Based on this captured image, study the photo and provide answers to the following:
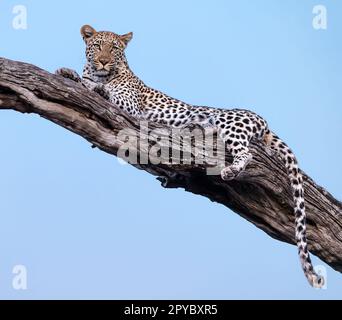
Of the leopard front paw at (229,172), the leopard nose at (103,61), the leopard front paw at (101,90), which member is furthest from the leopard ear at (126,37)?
the leopard front paw at (229,172)

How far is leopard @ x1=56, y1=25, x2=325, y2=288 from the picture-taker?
38.3ft

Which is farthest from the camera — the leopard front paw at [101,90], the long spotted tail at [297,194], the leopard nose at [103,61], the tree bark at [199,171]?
the leopard nose at [103,61]

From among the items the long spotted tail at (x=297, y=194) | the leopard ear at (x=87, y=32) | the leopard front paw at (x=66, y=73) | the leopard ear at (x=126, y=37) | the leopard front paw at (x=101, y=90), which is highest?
the leopard ear at (x=87, y=32)

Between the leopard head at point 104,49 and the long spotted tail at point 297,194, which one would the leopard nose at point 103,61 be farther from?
the long spotted tail at point 297,194

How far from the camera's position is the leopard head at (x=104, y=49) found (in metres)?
12.9

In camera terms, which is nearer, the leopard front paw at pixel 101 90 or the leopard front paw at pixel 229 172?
the leopard front paw at pixel 229 172

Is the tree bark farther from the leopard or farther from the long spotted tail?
the leopard

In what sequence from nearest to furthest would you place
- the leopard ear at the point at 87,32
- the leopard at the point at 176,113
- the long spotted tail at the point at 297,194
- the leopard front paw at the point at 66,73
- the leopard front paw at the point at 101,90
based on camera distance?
the long spotted tail at the point at 297,194 → the leopard front paw at the point at 66,73 → the leopard at the point at 176,113 → the leopard front paw at the point at 101,90 → the leopard ear at the point at 87,32

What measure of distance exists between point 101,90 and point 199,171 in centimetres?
176

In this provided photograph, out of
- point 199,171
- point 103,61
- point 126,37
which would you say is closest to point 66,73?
point 103,61

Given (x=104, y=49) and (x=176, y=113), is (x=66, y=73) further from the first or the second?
(x=176, y=113)

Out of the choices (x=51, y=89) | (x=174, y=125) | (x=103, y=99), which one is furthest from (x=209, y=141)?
(x=51, y=89)

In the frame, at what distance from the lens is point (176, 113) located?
12.5 m

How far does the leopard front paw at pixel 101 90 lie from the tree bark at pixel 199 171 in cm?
36
